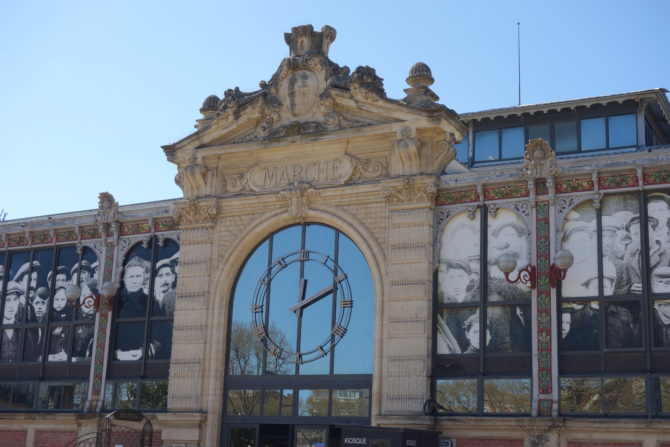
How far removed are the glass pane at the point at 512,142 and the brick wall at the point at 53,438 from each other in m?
17.1

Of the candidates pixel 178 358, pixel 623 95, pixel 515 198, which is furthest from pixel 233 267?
pixel 623 95

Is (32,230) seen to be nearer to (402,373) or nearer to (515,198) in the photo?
(402,373)

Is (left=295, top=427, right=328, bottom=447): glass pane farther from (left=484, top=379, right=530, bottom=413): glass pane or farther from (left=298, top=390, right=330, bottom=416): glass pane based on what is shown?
(left=484, top=379, right=530, bottom=413): glass pane

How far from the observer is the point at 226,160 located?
29.3m

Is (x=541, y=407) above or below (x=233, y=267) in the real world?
below

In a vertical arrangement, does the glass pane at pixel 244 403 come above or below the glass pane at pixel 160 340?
below

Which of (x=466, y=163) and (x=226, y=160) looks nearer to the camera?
(x=226, y=160)

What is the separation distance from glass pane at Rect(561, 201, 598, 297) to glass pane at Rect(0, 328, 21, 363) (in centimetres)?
1825

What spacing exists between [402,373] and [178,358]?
7111 millimetres

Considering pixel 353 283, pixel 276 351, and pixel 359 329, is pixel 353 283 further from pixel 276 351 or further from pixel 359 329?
pixel 276 351

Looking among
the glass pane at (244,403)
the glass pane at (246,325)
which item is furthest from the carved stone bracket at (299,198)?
the glass pane at (244,403)

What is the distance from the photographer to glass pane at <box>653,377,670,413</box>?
22.3 meters

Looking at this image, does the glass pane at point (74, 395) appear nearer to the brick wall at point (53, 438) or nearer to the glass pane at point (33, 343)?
the brick wall at point (53, 438)

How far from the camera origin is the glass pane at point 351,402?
2570cm
